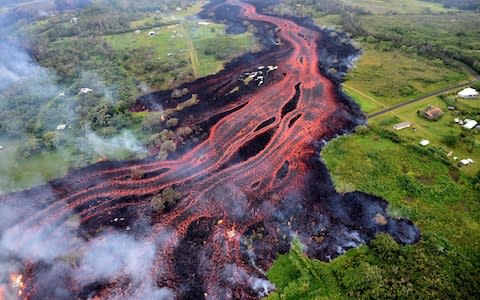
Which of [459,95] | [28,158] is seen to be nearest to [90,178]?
[28,158]

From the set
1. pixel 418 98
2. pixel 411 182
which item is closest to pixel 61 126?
pixel 411 182

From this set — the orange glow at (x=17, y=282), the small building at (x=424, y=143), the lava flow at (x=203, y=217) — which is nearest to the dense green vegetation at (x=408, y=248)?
the lava flow at (x=203, y=217)

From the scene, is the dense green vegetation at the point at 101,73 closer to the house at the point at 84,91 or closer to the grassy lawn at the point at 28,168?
the grassy lawn at the point at 28,168

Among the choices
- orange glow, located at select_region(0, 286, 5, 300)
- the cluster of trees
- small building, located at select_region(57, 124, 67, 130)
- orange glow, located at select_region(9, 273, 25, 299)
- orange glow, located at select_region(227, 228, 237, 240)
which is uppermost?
small building, located at select_region(57, 124, 67, 130)

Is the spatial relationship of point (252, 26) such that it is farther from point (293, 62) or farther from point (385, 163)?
point (385, 163)

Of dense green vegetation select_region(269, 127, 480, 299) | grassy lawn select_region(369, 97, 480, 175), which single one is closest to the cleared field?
grassy lawn select_region(369, 97, 480, 175)

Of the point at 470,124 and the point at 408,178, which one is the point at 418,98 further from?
the point at 408,178

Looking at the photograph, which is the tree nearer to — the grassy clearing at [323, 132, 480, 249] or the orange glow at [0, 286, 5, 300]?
the grassy clearing at [323, 132, 480, 249]
